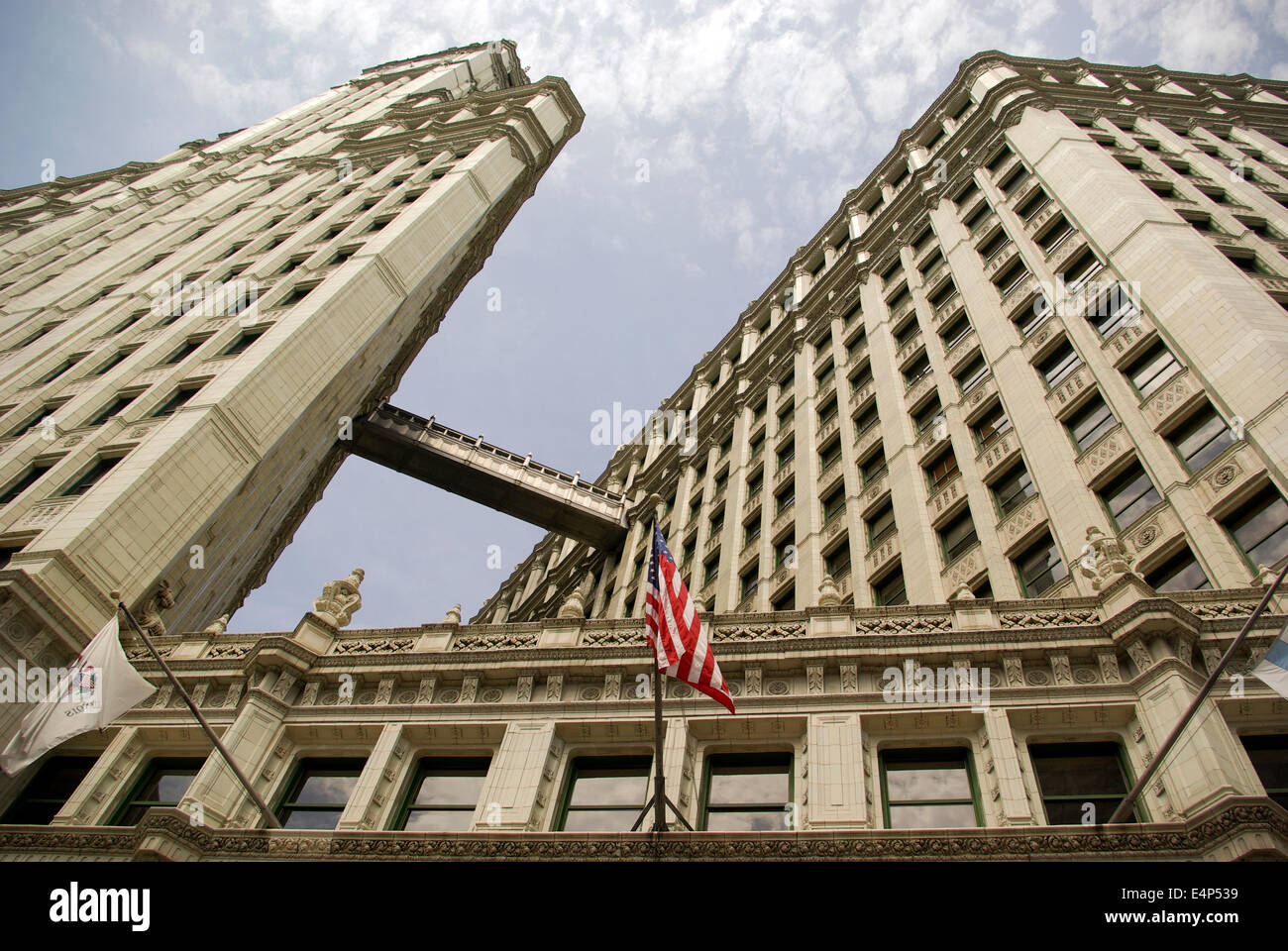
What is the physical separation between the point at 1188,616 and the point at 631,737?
8.76 meters

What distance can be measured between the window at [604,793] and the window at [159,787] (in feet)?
21.4

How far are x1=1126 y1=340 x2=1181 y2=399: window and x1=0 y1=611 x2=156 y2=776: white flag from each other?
869 inches

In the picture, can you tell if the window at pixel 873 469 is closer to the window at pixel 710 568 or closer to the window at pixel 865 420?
the window at pixel 865 420

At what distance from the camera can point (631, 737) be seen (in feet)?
51.3

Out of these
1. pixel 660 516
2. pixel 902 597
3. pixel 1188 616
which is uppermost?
pixel 660 516

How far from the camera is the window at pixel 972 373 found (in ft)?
95.9

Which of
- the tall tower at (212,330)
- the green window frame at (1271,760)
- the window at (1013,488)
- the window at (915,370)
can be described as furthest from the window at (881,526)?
the tall tower at (212,330)

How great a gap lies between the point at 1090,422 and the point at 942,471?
4703 millimetres

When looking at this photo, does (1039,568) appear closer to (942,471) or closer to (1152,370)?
(1152,370)

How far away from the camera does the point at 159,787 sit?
16.9 meters

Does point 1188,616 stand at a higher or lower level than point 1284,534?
lower
